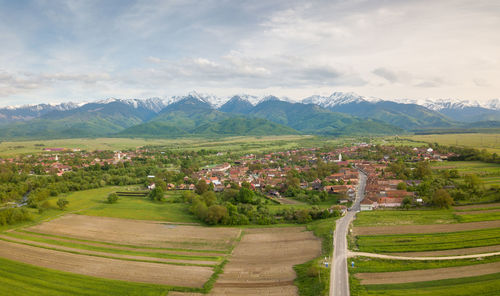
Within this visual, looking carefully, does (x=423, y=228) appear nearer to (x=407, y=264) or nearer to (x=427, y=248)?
(x=427, y=248)

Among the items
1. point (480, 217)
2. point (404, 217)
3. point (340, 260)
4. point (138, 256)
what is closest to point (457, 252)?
point (340, 260)

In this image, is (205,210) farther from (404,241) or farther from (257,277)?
(404,241)

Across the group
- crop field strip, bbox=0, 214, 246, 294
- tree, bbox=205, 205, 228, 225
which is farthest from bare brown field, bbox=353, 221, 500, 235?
tree, bbox=205, 205, 228, 225

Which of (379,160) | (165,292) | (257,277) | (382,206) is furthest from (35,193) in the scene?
(379,160)

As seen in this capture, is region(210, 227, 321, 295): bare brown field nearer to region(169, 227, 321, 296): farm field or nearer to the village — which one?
region(169, 227, 321, 296): farm field

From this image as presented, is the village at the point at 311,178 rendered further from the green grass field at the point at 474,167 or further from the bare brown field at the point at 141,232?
the bare brown field at the point at 141,232
